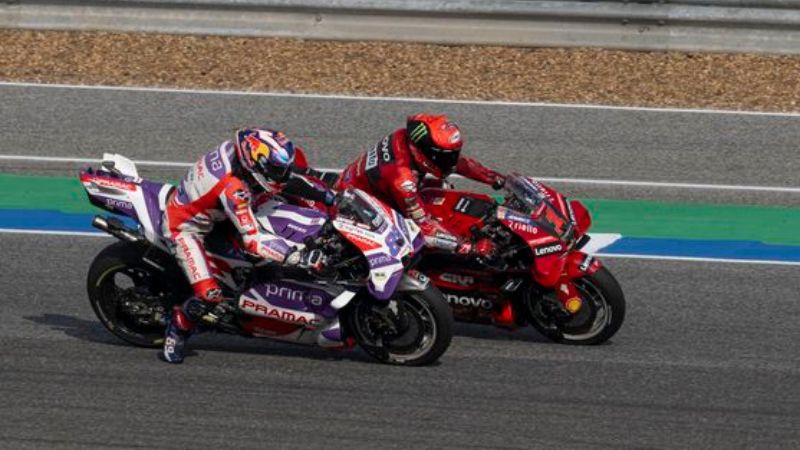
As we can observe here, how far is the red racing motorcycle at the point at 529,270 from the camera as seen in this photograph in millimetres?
10555

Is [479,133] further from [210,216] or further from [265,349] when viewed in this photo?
[210,216]

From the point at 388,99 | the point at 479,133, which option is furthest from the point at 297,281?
the point at 388,99

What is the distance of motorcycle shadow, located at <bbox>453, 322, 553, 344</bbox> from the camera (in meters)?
11.0

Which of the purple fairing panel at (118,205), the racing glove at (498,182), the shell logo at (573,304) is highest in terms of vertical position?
the racing glove at (498,182)

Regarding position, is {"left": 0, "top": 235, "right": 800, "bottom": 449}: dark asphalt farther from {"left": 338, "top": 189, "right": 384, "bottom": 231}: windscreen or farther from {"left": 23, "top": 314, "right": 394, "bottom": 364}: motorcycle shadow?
{"left": 338, "top": 189, "right": 384, "bottom": 231}: windscreen

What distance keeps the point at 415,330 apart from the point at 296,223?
103 cm

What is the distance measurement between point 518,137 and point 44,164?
4.54m

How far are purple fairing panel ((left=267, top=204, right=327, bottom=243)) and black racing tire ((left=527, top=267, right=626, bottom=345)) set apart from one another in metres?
1.54

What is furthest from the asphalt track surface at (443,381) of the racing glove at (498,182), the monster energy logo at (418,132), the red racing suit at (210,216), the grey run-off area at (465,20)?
the grey run-off area at (465,20)

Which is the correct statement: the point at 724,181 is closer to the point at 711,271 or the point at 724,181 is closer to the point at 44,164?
the point at 711,271

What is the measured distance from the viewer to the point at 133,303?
10.7 metres

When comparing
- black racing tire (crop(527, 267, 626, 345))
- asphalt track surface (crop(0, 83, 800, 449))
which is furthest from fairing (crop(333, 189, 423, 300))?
black racing tire (crop(527, 267, 626, 345))

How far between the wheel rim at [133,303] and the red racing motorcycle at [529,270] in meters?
1.81

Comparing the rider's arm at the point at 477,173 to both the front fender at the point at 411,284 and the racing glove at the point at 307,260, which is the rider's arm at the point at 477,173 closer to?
the front fender at the point at 411,284
